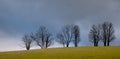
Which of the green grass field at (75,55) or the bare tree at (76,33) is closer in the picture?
the green grass field at (75,55)

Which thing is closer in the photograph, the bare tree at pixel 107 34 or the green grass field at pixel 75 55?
the green grass field at pixel 75 55

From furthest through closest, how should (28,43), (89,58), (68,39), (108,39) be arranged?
1. (28,43)
2. (68,39)
3. (108,39)
4. (89,58)

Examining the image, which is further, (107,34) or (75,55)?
(107,34)

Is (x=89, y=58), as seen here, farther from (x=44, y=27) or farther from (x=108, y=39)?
(x=44, y=27)

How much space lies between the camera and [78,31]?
6669cm

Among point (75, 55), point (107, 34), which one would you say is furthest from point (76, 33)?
A: point (75, 55)

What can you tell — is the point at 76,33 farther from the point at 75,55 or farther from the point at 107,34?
the point at 75,55

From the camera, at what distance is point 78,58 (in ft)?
76.9

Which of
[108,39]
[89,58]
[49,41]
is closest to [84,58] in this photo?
[89,58]

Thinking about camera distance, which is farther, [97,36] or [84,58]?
[97,36]

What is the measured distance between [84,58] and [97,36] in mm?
39411

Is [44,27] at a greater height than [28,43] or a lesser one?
greater

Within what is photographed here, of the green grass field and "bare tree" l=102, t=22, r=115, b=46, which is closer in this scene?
the green grass field

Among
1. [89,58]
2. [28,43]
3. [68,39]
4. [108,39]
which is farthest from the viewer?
[28,43]
